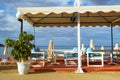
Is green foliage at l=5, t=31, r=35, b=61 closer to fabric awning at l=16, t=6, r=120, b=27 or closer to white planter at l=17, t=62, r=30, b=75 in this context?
white planter at l=17, t=62, r=30, b=75

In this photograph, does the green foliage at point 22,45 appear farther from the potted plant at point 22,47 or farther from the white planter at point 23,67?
the white planter at point 23,67

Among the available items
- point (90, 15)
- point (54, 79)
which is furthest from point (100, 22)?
point (54, 79)

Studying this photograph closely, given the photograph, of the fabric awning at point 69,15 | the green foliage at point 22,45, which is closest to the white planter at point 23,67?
the green foliage at point 22,45

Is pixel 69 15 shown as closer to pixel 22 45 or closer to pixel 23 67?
pixel 22 45

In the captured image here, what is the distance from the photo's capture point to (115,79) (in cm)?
1095

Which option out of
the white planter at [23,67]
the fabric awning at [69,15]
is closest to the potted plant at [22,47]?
the white planter at [23,67]

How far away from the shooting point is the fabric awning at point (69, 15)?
1233 centimetres

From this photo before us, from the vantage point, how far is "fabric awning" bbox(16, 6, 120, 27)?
12328mm

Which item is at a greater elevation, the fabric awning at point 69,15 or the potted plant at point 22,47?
the fabric awning at point 69,15

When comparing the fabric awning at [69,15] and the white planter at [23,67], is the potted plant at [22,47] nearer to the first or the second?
the white planter at [23,67]

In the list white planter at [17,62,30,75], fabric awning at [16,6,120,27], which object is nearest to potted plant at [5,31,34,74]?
white planter at [17,62,30,75]

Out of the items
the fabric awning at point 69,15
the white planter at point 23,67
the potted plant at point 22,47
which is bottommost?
the white planter at point 23,67

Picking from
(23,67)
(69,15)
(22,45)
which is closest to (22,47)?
(22,45)

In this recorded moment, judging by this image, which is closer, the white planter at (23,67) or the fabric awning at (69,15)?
the fabric awning at (69,15)
